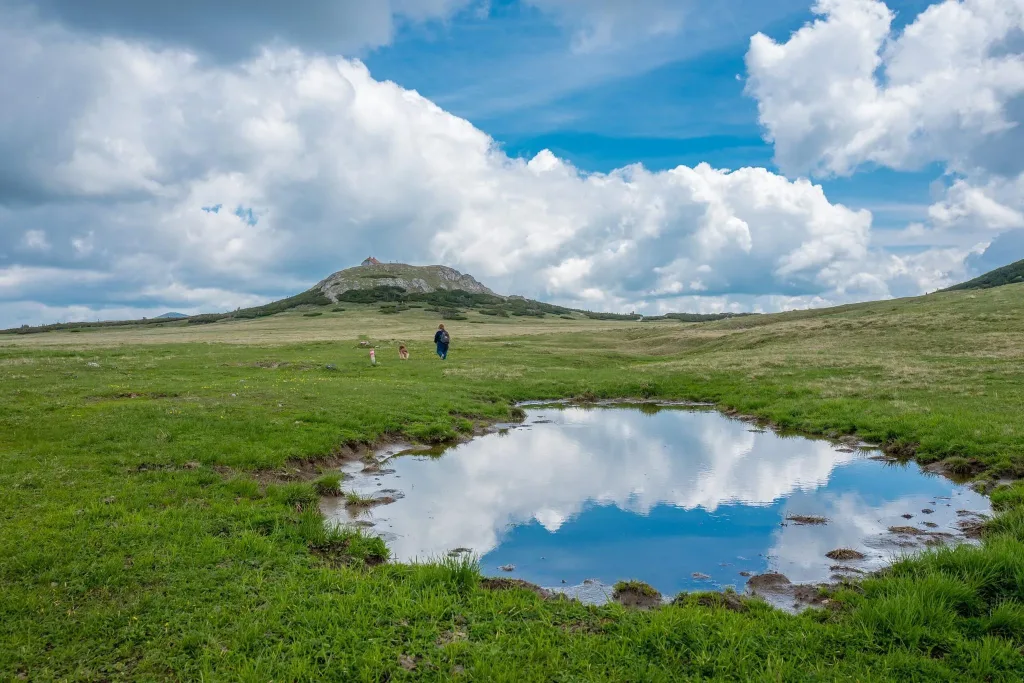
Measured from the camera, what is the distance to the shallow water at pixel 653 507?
11.8 meters

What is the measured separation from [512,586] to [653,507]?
6553 millimetres

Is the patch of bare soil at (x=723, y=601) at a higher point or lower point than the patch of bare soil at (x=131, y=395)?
lower

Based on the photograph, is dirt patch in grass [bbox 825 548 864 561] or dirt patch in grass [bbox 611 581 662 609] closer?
dirt patch in grass [bbox 611 581 662 609]

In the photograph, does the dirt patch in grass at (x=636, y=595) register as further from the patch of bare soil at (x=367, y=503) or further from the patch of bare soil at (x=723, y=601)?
the patch of bare soil at (x=367, y=503)

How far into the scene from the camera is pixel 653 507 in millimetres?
15484

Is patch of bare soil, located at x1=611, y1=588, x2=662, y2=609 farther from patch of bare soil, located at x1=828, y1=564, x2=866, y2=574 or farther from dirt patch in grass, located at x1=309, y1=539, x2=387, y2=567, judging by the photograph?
dirt patch in grass, located at x1=309, y1=539, x2=387, y2=567

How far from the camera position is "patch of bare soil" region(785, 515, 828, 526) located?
556 inches

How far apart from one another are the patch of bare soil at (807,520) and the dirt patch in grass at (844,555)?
76.3 inches

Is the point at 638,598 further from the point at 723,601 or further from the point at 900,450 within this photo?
the point at 900,450

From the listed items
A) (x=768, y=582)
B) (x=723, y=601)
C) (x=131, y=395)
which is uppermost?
(x=131, y=395)

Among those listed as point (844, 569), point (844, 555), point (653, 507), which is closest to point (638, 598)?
point (844, 569)

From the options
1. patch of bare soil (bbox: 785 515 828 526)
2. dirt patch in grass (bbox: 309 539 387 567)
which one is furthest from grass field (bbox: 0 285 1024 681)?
patch of bare soil (bbox: 785 515 828 526)

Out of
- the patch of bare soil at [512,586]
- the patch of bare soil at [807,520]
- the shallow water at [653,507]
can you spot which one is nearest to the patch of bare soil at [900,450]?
the shallow water at [653,507]

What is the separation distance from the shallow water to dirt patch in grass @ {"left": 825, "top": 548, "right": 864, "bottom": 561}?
214mm
